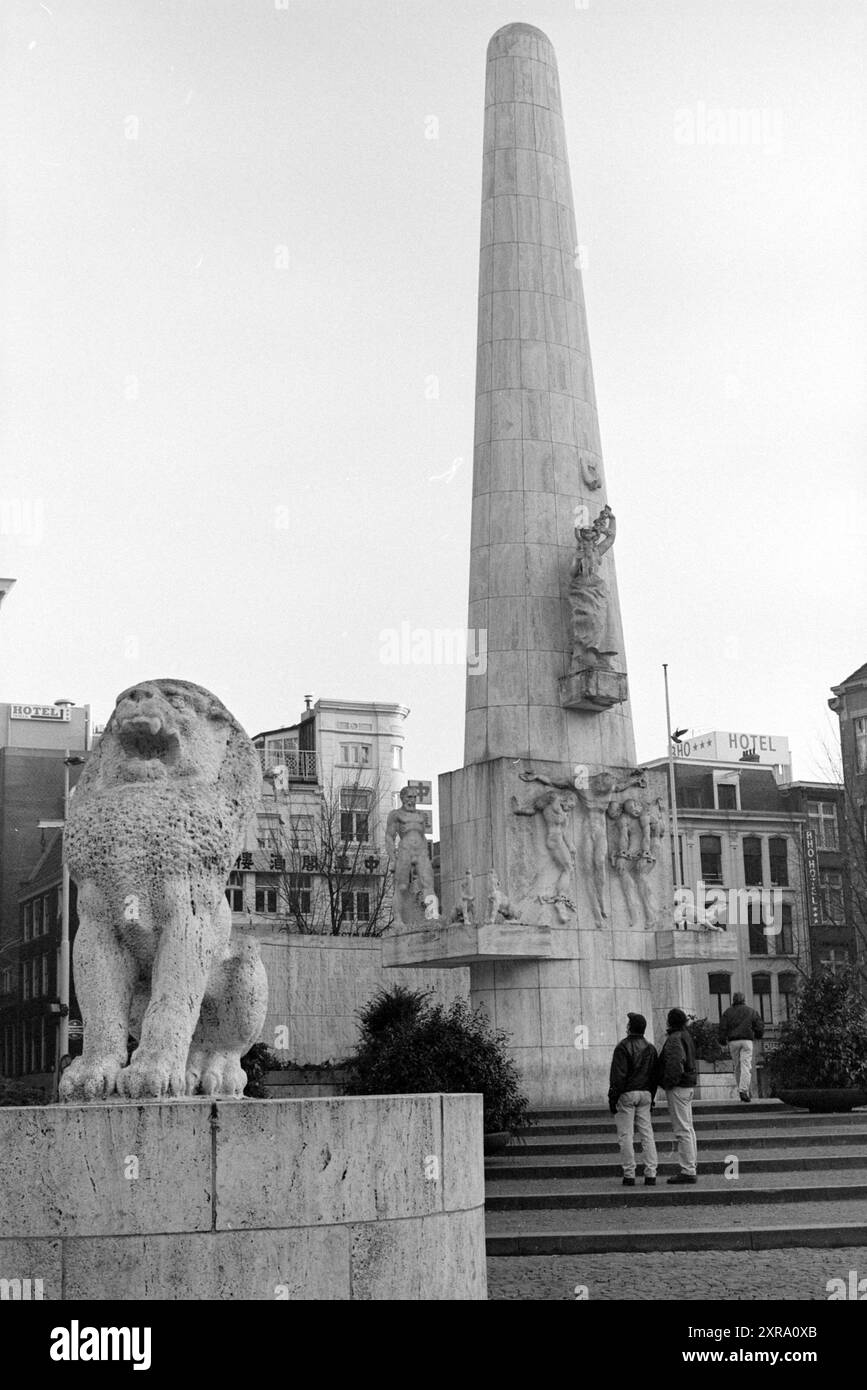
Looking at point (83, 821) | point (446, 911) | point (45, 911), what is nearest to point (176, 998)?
point (83, 821)

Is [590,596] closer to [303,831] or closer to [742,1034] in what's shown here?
[742,1034]

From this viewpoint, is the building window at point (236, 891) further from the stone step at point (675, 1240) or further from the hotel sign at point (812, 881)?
the stone step at point (675, 1240)

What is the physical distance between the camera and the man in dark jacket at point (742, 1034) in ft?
76.0

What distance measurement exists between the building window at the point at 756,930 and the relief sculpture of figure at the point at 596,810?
4176 centimetres

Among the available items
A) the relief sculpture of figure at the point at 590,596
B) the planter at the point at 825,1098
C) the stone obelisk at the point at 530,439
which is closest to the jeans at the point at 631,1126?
the planter at the point at 825,1098

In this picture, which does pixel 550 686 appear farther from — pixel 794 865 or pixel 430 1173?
pixel 794 865

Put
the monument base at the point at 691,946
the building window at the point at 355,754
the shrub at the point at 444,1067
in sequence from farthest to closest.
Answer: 1. the building window at the point at 355,754
2. the monument base at the point at 691,946
3. the shrub at the point at 444,1067

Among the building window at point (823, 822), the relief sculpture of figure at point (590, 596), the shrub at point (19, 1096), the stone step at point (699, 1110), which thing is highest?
the building window at point (823, 822)

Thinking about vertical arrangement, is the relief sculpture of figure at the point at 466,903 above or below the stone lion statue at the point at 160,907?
above

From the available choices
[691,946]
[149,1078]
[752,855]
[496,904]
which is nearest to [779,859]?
[752,855]

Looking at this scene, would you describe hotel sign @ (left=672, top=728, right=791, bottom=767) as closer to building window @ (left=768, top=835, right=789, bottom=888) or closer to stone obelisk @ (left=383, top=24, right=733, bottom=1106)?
building window @ (left=768, top=835, right=789, bottom=888)

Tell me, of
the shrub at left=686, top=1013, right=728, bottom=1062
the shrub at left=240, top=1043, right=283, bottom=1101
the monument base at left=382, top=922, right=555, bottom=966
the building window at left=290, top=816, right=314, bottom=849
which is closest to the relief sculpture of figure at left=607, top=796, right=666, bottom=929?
the monument base at left=382, top=922, right=555, bottom=966

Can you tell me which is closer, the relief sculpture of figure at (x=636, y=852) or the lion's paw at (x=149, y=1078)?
the lion's paw at (x=149, y=1078)

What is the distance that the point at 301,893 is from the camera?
5331 cm
